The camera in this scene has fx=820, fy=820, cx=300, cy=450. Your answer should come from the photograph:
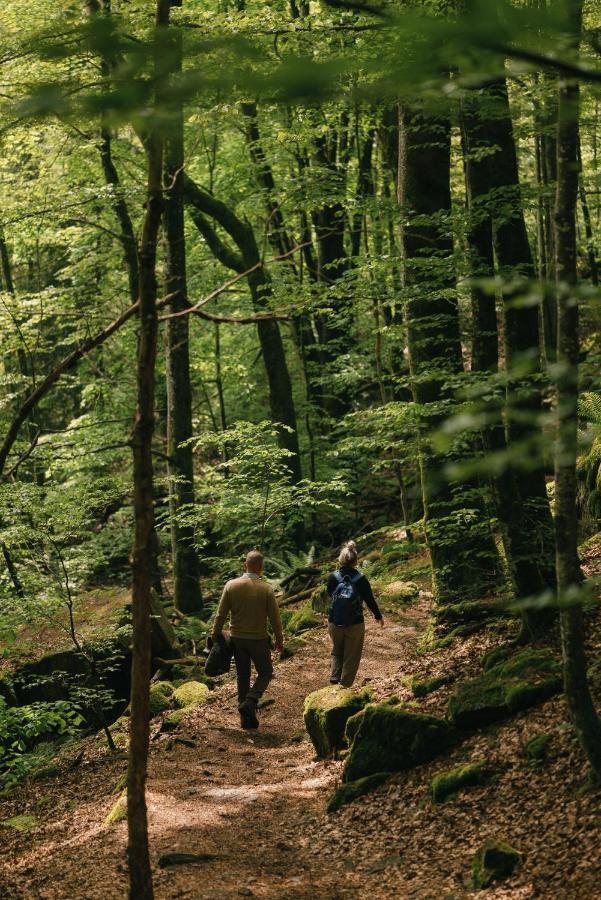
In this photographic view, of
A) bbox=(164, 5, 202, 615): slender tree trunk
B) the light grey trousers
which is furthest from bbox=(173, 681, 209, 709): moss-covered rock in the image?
bbox=(164, 5, 202, 615): slender tree trunk

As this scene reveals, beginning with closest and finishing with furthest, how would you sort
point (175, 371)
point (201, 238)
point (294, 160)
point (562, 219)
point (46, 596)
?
1. point (562, 219)
2. point (46, 596)
3. point (175, 371)
4. point (294, 160)
5. point (201, 238)

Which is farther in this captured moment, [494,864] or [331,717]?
[331,717]

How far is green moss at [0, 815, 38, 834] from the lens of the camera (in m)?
8.30

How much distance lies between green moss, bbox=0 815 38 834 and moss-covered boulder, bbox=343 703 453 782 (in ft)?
11.1

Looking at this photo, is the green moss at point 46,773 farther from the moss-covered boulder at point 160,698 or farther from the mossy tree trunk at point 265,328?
the mossy tree trunk at point 265,328

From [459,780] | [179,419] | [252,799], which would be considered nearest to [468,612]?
[459,780]

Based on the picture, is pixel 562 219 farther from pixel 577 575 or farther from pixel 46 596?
pixel 46 596

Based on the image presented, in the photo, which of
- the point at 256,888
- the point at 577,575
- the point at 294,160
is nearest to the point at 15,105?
the point at 577,575

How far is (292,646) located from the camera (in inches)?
503

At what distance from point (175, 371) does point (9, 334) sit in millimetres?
4227

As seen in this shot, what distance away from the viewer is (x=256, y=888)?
5.72m

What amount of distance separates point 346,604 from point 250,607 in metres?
1.14

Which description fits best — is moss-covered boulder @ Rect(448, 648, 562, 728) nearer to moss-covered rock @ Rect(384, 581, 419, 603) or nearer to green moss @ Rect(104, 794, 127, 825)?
green moss @ Rect(104, 794, 127, 825)

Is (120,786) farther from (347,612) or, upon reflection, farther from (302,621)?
(302,621)
